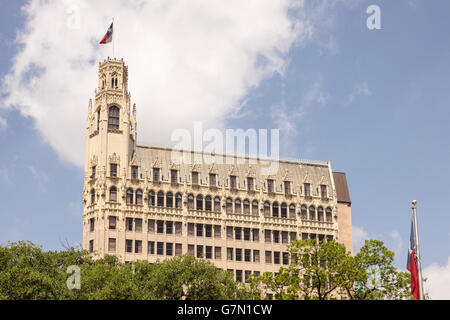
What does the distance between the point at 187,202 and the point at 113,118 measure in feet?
60.1

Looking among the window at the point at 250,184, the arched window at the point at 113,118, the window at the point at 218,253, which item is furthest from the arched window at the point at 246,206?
the arched window at the point at 113,118

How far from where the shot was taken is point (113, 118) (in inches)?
4941

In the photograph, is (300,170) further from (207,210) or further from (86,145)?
(86,145)

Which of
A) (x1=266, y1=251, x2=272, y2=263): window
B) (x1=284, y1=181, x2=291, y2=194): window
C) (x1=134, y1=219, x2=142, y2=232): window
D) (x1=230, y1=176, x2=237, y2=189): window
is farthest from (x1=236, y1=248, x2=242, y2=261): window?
(x1=134, y1=219, x2=142, y2=232): window

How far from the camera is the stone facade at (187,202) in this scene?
11844 centimetres

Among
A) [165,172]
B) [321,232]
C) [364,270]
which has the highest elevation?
[165,172]

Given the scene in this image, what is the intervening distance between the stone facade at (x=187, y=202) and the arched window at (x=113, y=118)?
0.16 meters

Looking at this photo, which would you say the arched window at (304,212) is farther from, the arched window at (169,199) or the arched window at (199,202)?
the arched window at (169,199)

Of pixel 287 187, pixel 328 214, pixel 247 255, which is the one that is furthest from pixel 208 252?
pixel 328 214

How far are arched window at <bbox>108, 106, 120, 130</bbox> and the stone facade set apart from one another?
0.16 meters

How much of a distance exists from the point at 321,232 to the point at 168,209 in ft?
85.7

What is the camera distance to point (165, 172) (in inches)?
4892

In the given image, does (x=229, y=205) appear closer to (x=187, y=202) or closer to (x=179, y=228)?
(x=187, y=202)
